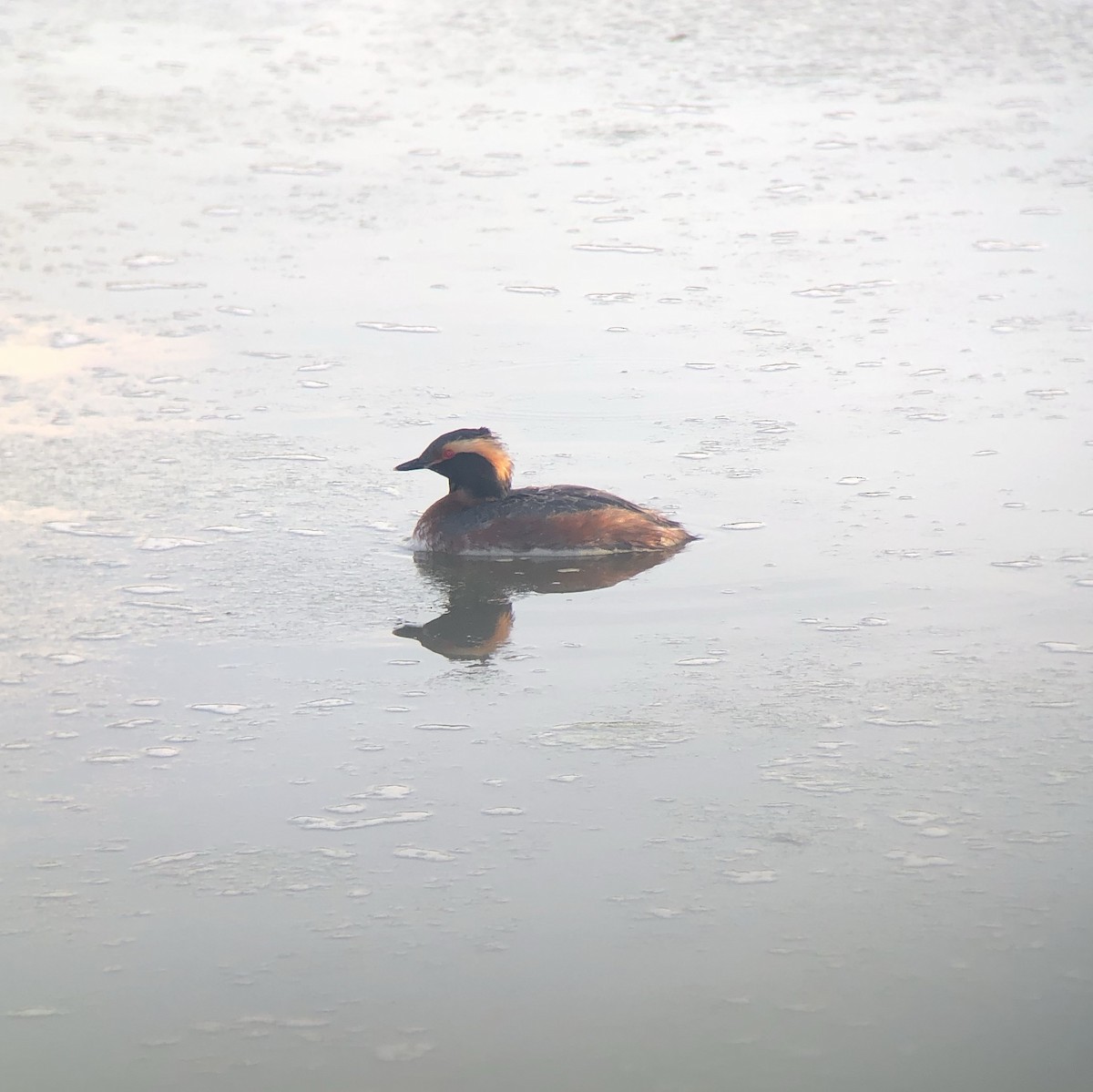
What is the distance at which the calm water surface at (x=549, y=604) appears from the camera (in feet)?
14.7

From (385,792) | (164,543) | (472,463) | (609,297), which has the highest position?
(609,297)

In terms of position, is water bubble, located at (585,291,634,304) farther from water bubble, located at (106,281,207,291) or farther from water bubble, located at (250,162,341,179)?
water bubble, located at (250,162,341,179)

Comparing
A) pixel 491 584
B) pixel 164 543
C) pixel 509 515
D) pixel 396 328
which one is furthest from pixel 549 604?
pixel 396 328

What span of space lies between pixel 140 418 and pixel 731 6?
12.2 meters

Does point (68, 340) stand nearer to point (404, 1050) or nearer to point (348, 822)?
point (348, 822)

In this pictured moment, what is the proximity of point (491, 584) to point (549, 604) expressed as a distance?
455 millimetres

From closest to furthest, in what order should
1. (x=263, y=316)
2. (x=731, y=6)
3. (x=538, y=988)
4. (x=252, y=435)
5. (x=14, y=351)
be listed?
(x=538, y=988) < (x=252, y=435) < (x=14, y=351) < (x=263, y=316) < (x=731, y=6)

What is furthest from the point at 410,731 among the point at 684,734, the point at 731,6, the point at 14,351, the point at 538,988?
the point at 731,6

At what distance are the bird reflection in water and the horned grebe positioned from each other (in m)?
0.06

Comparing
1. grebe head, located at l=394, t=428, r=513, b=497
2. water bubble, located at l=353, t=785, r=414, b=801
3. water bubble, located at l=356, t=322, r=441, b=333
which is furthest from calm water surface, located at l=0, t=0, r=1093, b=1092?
grebe head, located at l=394, t=428, r=513, b=497

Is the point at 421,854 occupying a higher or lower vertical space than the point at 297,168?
lower

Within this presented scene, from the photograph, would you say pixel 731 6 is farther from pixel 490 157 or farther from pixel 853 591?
pixel 853 591

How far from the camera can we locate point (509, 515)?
822 centimetres

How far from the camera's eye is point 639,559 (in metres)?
8.03
